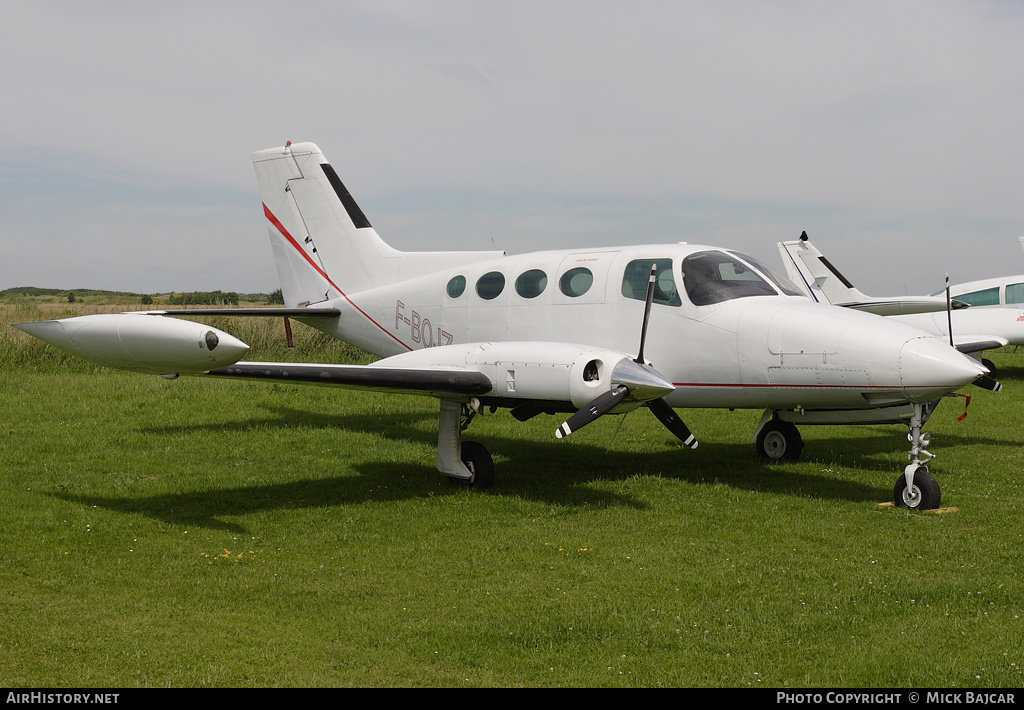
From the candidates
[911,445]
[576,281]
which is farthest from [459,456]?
[911,445]

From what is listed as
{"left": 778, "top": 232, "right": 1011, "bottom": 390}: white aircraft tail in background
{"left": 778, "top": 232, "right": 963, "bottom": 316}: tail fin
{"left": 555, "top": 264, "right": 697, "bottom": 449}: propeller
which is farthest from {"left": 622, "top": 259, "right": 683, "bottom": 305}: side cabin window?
{"left": 778, "top": 232, "right": 963, "bottom": 316}: tail fin

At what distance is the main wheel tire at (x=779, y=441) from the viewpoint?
39.4 ft

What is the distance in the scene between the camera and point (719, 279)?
1030 cm

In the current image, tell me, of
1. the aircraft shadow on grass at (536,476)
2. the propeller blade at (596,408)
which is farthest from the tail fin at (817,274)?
the propeller blade at (596,408)

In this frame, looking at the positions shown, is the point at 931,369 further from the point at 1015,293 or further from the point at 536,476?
the point at 1015,293

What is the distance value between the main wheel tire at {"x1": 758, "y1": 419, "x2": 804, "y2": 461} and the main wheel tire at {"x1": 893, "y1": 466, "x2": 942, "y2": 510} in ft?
9.81

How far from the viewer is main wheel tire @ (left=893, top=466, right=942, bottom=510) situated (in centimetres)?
874

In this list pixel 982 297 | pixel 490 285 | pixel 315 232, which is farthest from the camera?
pixel 982 297

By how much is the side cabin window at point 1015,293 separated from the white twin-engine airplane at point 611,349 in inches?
661

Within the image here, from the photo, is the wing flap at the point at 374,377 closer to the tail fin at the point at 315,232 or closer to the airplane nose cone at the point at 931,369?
the airplane nose cone at the point at 931,369

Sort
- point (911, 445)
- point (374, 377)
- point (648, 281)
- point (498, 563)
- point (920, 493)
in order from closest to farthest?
point (498, 563) → point (920, 493) → point (374, 377) → point (911, 445) → point (648, 281)

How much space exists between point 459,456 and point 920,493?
5150mm
